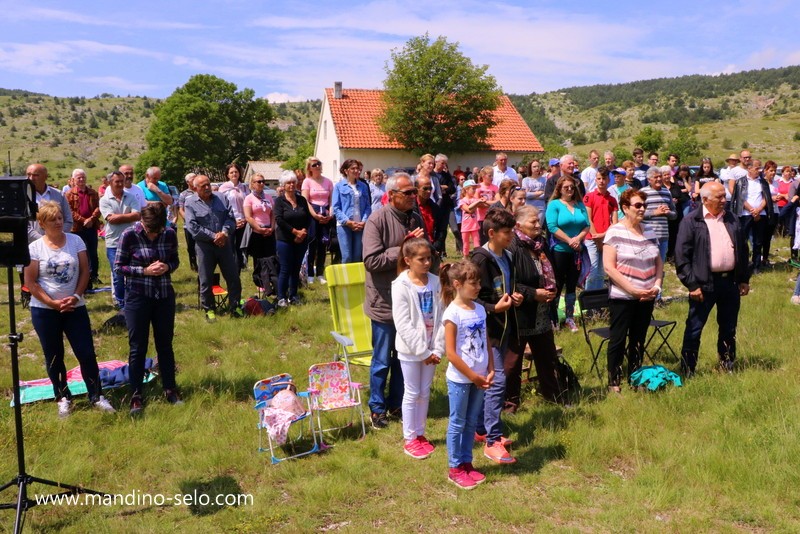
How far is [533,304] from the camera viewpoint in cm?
504

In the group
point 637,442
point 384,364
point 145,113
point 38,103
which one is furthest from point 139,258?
point 38,103

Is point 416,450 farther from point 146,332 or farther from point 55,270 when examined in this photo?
point 55,270

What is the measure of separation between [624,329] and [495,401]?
167 centimetres

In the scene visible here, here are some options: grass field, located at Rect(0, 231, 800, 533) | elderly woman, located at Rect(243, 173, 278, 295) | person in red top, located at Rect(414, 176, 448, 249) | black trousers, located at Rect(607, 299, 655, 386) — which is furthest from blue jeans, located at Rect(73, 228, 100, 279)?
black trousers, located at Rect(607, 299, 655, 386)

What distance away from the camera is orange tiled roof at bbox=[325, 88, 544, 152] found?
134ft

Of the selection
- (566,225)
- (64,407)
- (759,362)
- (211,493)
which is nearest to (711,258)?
(759,362)

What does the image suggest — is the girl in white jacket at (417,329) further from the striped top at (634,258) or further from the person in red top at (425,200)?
the person in red top at (425,200)

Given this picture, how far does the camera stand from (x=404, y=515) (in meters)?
3.89

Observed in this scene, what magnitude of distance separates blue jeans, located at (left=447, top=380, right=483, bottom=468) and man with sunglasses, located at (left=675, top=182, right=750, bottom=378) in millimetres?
2662

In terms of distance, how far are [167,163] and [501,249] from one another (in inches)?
2180

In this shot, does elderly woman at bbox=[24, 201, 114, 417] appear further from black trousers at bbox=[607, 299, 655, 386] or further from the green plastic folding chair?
black trousers at bbox=[607, 299, 655, 386]

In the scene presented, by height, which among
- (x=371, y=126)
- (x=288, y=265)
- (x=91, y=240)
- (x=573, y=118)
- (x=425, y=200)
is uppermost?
(x=573, y=118)

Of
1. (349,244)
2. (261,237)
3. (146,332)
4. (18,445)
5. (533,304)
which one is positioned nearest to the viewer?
(18,445)

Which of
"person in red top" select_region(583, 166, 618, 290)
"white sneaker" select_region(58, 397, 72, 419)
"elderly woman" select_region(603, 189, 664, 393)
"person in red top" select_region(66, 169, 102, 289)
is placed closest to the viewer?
"white sneaker" select_region(58, 397, 72, 419)
